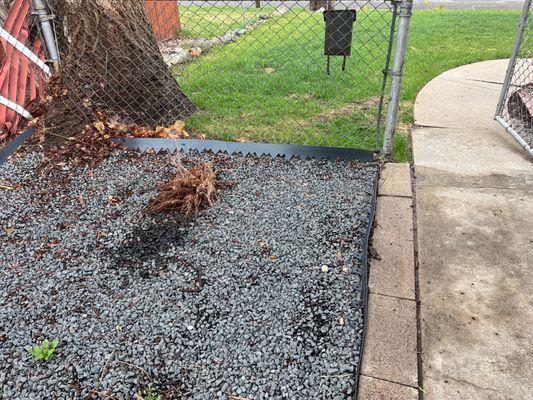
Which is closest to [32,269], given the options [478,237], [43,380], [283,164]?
[43,380]

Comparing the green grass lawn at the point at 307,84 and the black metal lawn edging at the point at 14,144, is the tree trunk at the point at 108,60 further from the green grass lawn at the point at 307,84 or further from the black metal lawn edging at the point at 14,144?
the green grass lawn at the point at 307,84

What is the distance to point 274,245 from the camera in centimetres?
237

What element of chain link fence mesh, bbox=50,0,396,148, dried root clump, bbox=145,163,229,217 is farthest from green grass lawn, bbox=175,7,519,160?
dried root clump, bbox=145,163,229,217

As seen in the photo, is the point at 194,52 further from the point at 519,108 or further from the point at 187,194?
the point at 519,108

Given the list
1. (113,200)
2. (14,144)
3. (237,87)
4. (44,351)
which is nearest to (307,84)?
(237,87)

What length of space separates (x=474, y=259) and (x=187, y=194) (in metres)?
1.78

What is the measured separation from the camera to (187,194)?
2721 millimetres

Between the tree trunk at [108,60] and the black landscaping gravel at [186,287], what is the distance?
95 cm

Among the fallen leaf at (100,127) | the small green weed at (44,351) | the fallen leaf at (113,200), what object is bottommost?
the fallen leaf at (113,200)

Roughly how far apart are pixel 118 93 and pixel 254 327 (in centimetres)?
282

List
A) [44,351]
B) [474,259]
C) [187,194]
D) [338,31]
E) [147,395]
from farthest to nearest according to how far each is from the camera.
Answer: [338,31] < [187,194] < [474,259] < [44,351] < [147,395]

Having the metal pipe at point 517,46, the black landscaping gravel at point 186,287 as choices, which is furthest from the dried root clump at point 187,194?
the metal pipe at point 517,46

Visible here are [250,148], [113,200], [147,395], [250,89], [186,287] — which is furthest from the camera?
[250,89]

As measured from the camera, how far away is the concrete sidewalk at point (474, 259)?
67.1 inches
